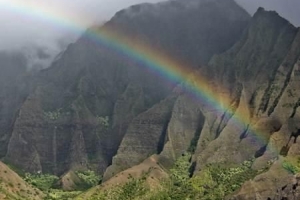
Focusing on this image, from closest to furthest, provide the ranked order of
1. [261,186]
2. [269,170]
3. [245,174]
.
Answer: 1. [261,186]
2. [269,170]
3. [245,174]

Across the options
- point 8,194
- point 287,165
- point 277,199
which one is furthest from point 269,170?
point 8,194

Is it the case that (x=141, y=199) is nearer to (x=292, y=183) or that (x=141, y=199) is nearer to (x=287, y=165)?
(x=287, y=165)

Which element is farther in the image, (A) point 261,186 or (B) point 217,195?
(B) point 217,195

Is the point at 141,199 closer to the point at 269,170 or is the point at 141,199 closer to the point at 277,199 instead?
the point at 269,170

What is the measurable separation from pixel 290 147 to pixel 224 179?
22673 mm

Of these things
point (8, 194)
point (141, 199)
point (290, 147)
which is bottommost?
point (8, 194)

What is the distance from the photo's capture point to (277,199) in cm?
13900

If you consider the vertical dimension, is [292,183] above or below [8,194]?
above

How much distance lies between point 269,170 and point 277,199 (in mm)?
30275

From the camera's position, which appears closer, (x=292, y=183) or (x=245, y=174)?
(x=292, y=183)

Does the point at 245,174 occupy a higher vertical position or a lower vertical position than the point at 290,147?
lower

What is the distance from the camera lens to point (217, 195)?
7106 inches

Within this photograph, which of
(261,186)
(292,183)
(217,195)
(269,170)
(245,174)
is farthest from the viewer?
(245,174)

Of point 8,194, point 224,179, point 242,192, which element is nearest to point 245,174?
point 224,179
